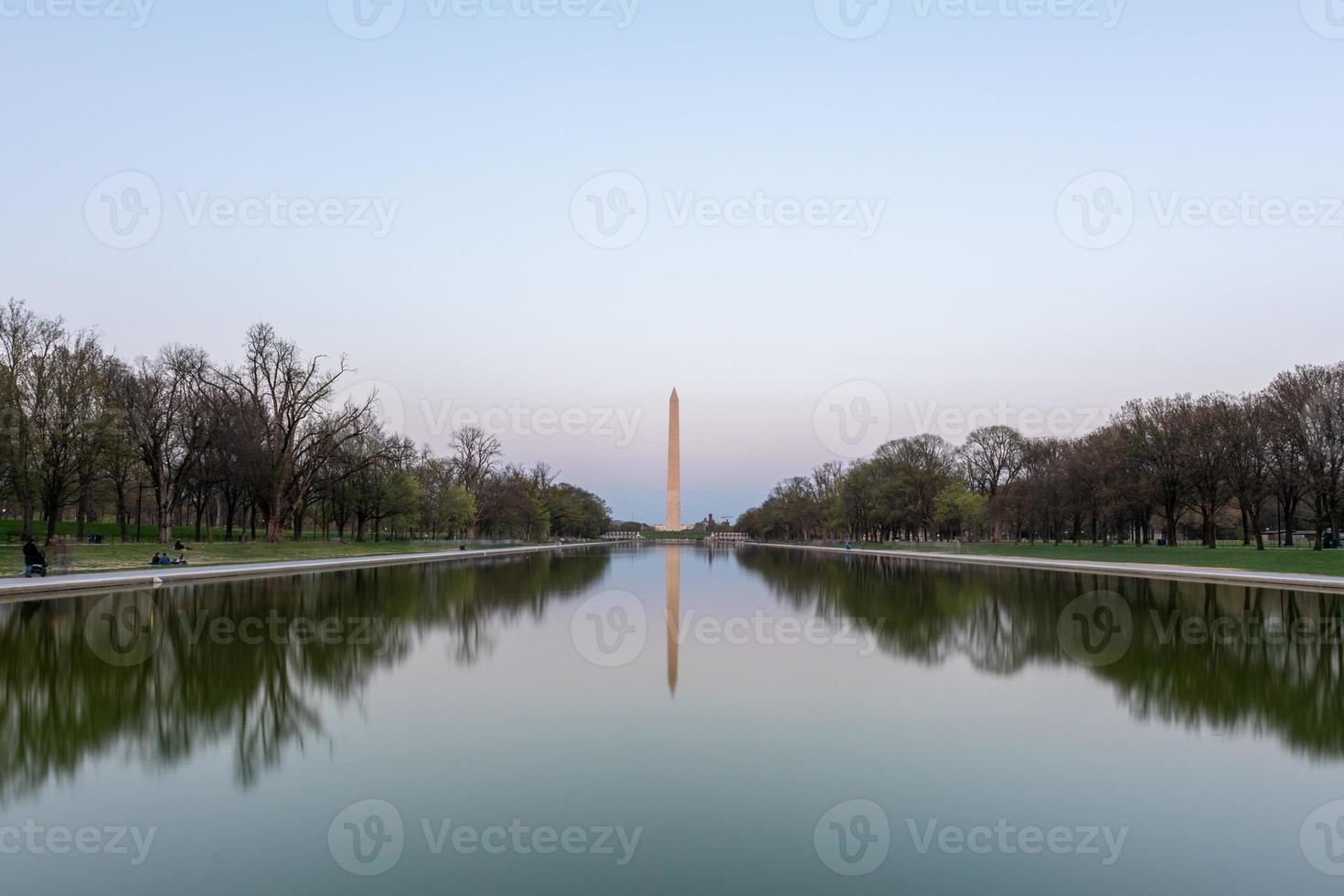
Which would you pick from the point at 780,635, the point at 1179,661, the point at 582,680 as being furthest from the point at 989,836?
the point at 780,635

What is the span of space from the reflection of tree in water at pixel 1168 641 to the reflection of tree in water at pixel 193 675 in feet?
28.1

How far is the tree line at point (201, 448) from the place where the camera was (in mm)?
33375

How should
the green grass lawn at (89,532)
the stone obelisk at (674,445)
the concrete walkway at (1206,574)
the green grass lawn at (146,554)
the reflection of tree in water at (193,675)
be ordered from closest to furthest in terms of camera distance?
the reflection of tree in water at (193,675)
the concrete walkway at (1206,574)
the green grass lawn at (146,554)
the green grass lawn at (89,532)
the stone obelisk at (674,445)

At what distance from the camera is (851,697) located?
10344mm

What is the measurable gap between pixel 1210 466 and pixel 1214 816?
4719 cm

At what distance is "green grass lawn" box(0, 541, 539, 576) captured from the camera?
3030 centimetres

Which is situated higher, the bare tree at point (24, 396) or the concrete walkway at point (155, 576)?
the bare tree at point (24, 396)

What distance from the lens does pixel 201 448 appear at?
159ft

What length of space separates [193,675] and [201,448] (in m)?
42.6

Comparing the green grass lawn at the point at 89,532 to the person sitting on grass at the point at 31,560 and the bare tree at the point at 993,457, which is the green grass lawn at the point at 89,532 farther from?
the bare tree at the point at 993,457

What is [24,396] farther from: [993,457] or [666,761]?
[993,457]

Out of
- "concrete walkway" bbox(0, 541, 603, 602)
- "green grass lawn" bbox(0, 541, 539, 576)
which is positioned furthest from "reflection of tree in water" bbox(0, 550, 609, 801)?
"green grass lawn" bbox(0, 541, 539, 576)

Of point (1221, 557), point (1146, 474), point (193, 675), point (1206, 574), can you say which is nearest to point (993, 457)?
point (1146, 474)

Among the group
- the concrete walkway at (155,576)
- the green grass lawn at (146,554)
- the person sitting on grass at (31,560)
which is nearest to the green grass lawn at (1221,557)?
the concrete walkway at (155,576)
